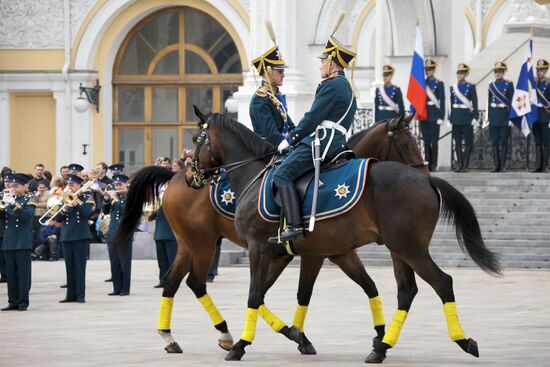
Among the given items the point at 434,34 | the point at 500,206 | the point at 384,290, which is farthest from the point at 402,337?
the point at 434,34

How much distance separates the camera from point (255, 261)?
40.8 ft

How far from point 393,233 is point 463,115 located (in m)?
14.4

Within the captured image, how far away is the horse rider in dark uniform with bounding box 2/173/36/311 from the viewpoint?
17.5m

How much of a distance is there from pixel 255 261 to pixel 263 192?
60cm

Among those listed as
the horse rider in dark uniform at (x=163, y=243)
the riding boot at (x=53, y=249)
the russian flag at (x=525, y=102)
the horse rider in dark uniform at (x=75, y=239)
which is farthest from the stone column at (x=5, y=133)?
the horse rider in dark uniform at (x=75, y=239)

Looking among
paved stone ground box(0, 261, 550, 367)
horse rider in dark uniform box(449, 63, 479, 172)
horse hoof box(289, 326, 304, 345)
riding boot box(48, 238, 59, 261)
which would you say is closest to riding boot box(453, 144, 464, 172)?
horse rider in dark uniform box(449, 63, 479, 172)

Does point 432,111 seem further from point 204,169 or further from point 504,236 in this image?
point 204,169

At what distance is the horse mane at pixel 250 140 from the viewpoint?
13.0 metres

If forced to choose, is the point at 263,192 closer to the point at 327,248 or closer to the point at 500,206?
the point at 327,248

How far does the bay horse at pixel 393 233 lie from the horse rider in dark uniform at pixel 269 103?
735mm

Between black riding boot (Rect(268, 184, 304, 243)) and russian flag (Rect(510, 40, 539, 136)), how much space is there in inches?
551

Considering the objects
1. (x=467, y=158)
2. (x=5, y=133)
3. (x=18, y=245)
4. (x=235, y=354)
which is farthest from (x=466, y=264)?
(x=5, y=133)

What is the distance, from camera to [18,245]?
17.5 meters

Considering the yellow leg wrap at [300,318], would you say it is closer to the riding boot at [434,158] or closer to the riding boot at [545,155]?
the riding boot at [545,155]
